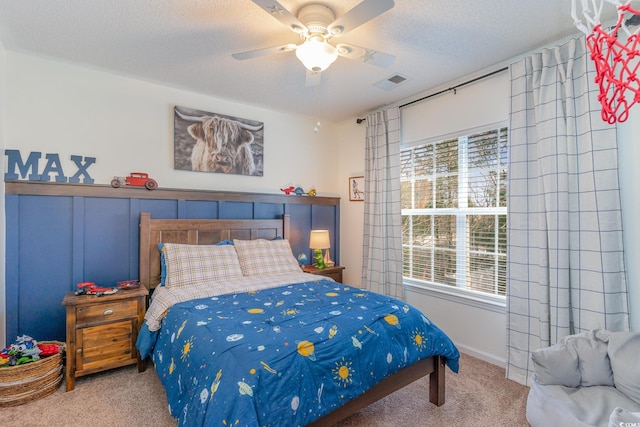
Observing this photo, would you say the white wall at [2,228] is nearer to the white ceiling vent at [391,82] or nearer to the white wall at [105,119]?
the white wall at [105,119]

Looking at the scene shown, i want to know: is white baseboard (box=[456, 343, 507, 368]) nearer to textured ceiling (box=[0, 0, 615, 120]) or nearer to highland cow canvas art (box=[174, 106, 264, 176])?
textured ceiling (box=[0, 0, 615, 120])

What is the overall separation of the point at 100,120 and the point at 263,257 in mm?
1915

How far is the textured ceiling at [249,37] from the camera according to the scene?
2.03 metres

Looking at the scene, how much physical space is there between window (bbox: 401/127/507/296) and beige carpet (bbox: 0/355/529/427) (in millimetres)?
879

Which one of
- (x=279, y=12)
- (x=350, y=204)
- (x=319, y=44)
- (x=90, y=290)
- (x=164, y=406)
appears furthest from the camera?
(x=350, y=204)

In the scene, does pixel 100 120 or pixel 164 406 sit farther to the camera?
pixel 100 120

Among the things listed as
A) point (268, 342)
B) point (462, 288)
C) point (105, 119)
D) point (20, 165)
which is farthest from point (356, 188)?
point (20, 165)

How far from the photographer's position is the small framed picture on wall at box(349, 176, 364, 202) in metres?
4.18

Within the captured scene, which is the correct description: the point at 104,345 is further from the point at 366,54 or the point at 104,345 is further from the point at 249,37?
the point at 366,54

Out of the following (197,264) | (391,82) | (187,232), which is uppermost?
(391,82)

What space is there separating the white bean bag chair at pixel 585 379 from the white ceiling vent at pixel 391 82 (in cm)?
239

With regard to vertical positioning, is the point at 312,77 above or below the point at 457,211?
above

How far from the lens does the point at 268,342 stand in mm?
1611

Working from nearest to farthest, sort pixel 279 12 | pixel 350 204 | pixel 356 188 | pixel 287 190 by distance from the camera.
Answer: pixel 279 12 < pixel 287 190 < pixel 356 188 < pixel 350 204
